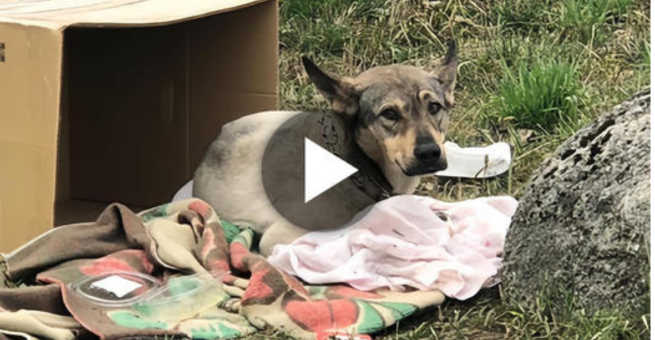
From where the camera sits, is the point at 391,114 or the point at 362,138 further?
the point at 362,138

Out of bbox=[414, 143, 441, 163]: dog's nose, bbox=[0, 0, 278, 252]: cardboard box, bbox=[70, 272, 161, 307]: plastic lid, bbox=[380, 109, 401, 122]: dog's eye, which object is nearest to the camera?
bbox=[70, 272, 161, 307]: plastic lid

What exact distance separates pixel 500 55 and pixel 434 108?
184cm

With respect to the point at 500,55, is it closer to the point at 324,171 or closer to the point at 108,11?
the point at 324,171

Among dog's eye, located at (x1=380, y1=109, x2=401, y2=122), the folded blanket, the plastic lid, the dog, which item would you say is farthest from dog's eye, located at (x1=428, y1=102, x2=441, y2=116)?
the plastic lid

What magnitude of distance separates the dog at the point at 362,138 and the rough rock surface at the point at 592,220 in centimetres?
51

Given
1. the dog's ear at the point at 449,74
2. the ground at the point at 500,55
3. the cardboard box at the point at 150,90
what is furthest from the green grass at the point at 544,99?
the cardboard box at the point at 150,90

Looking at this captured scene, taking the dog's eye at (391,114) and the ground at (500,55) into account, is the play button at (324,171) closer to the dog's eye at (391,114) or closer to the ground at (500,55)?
the dog's eye at (391,114)

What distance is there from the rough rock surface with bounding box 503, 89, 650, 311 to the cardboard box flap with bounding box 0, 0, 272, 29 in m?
1.44

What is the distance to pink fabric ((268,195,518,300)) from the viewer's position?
3.81 metres

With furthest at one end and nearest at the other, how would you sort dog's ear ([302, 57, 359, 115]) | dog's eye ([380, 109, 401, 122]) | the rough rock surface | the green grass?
1. the green grass
2. dog's ear ([302, 57, 359, 115])
3. dog's eye ([380, 109, 401, 122])
4. the rough rock surface

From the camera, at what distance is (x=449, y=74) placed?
4285mm

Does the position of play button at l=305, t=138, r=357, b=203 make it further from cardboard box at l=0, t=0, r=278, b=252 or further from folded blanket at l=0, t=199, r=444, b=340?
cardboard box at l=0, t=0, r=278, b=252

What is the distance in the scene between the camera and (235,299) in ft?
12.1
